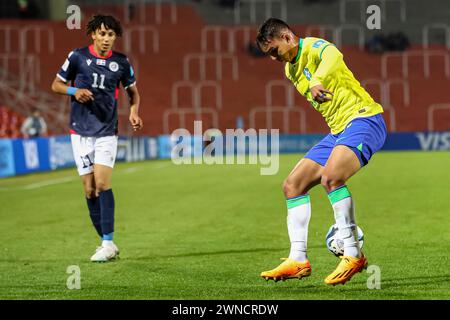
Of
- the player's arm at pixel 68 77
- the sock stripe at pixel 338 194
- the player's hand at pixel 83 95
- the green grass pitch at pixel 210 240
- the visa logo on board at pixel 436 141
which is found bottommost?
the visa logo on board at pixel 436 141

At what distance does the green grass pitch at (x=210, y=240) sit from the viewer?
778cm

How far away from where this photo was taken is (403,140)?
39.9m

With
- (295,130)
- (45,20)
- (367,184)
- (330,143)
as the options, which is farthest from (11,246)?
(45,20)

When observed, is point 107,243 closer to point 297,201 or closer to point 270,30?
point 297,201

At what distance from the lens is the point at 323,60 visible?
779cm

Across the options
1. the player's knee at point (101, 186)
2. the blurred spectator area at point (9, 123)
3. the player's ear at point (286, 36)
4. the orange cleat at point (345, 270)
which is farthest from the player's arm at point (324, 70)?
the blurred spectator area at point (9, 123)

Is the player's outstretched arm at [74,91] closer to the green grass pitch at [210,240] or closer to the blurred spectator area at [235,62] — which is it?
the green grass pitch at [210,240]

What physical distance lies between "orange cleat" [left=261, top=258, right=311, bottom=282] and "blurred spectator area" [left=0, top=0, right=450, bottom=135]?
3372cm

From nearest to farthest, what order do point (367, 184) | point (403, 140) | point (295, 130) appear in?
point (367, 184) < point (403, 140) < point (295, 130)

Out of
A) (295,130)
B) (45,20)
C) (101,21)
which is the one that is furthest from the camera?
(45,20)

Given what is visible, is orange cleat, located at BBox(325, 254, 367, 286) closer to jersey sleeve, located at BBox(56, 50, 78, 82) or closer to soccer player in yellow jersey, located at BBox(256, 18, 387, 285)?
soccer player in yellow jersey, located at BBox(256, 18, 387, 285)

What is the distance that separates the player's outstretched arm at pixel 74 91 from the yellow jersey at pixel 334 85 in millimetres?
2630

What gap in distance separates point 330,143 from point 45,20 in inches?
1634

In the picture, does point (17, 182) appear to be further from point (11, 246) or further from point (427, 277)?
point (427, 277)
